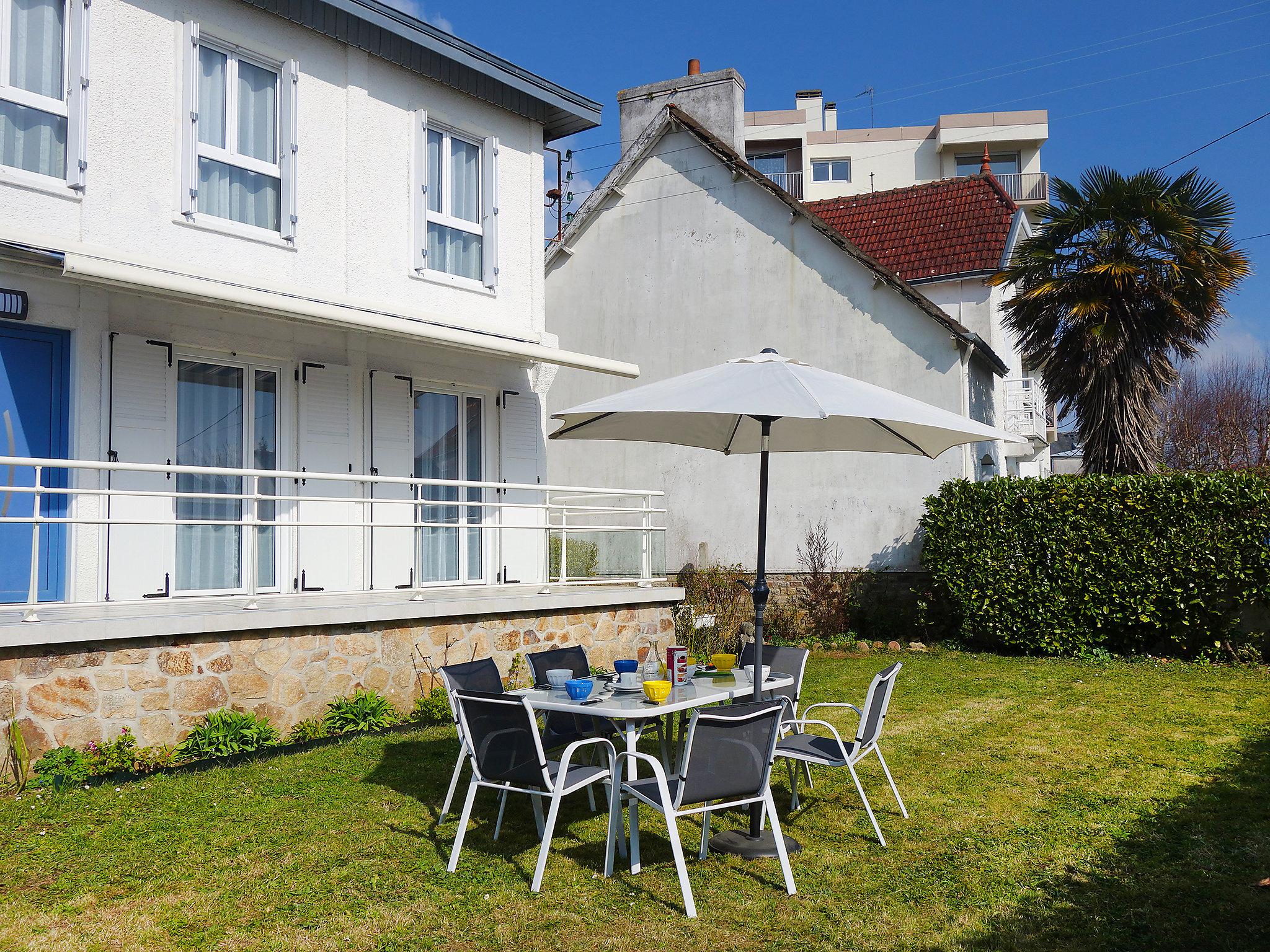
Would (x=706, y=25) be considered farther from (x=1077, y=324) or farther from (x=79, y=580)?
(x=79, y=580)

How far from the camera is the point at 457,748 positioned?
833 centimetres

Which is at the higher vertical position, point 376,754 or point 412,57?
point 412,57

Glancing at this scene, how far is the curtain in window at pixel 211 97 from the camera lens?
31.3 feet

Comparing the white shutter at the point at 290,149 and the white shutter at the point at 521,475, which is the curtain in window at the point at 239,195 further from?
the white shutter at the point at 521,475

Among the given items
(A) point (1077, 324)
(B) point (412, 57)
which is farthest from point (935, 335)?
(B) point (412, 57)

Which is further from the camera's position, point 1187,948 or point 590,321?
point 590,321

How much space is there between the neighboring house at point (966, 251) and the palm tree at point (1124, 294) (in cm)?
230

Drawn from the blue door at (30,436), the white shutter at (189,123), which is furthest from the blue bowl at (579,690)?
the white shutter at (189,123)

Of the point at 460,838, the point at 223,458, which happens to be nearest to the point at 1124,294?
the point at 223,458

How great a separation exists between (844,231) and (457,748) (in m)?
15.2

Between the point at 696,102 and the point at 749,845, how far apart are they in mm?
16040

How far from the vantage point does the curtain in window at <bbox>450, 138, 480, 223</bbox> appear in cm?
1185

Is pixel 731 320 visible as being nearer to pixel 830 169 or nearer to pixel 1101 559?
pixel 1101 559

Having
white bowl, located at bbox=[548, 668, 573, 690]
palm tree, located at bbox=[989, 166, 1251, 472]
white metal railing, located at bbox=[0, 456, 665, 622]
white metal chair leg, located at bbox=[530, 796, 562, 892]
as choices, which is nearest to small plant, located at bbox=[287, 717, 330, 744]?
white metal railing, located at bbox=[0, 456, 665, 622]
